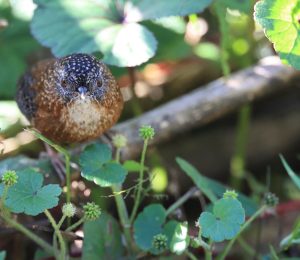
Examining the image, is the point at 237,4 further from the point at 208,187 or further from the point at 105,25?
the point at 208,187

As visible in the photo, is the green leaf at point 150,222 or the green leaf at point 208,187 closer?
the green leaf at point 150,222

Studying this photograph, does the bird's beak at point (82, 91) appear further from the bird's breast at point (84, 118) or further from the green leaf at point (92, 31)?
the green leaf at point (92, 31)

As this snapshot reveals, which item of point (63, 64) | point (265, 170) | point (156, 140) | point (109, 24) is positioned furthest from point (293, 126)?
point (63, 64)

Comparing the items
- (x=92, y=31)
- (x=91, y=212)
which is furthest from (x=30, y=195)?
(x=92, y=31)

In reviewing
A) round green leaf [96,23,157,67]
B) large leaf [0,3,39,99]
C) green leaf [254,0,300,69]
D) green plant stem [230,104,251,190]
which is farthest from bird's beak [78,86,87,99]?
green plant stem [230,104,251,190]

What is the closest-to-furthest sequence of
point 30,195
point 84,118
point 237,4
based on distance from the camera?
point 30,195 → point 84,118 → point 237,4

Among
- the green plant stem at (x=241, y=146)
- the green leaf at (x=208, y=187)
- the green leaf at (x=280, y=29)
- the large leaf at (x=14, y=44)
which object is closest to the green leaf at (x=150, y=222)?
the green leaf at (x=208, y=187)

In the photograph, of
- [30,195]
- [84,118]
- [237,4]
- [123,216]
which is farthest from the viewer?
[237,4]

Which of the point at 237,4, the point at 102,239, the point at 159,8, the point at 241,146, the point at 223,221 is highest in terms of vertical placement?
the point at 159,8
